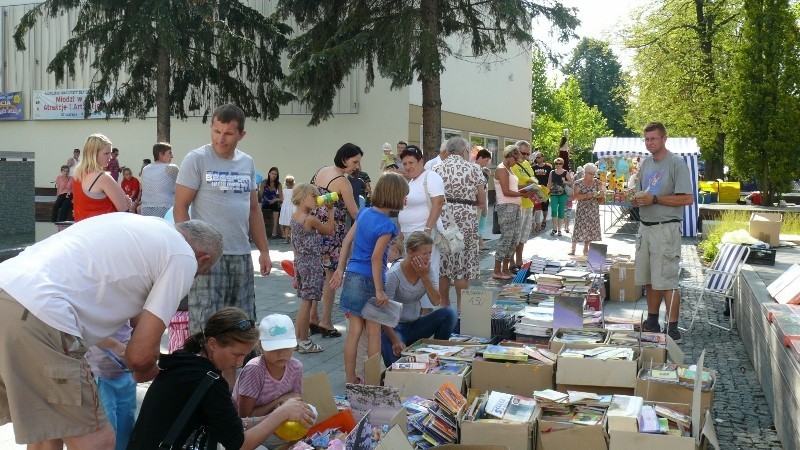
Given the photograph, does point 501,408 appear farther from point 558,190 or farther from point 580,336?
point 558,190

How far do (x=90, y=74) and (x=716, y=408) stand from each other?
23.6 metres

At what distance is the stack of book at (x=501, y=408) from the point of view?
4191 mm

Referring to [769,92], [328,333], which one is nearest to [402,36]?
[328,333]

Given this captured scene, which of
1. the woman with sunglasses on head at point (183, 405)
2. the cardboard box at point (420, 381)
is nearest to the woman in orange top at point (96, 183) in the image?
the cardboard box at point (420, 381)

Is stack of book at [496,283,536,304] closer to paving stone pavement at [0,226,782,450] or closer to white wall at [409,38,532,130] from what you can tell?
paving stone pavement at [0,226,782,450]

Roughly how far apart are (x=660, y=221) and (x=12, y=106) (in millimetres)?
24625

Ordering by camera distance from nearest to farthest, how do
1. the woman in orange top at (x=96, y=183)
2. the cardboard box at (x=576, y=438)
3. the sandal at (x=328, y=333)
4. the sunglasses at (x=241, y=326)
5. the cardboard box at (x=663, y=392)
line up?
the sunglasses at (x=241, y=326) → the cardboard box at (x=576, y=438) → the cardboard box at (x=663, y=392) → the woman in orange top at (x=96, y=183) → the sandal at (x=328, y=333)

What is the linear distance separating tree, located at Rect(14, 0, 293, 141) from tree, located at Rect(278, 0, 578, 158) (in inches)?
74.2

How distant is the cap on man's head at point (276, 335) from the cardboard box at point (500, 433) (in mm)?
1009

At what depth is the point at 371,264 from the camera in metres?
5.55

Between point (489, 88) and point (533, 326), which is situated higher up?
point (489, 88)

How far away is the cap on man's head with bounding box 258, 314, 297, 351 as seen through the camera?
391 cm

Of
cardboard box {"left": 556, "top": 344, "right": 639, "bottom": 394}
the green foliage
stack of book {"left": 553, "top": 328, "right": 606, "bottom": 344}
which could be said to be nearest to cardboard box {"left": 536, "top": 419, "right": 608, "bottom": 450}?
cardboard box {"left": 556, "top": 344, "right": 639, "bottom": 394}

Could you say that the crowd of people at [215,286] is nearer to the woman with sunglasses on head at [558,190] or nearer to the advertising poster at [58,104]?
the woman with sunglasses on head at [558,190]
